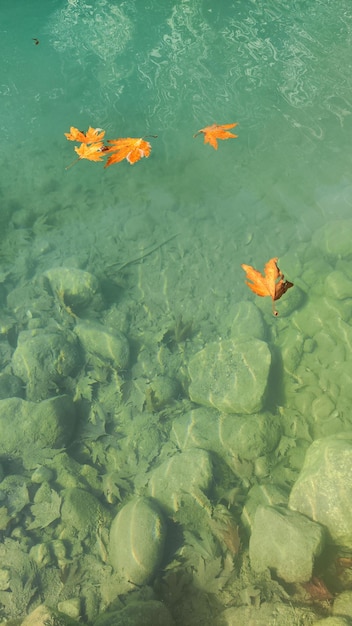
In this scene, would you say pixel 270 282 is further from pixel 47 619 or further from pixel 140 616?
pixel 47 619

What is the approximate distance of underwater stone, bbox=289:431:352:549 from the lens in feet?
11.7

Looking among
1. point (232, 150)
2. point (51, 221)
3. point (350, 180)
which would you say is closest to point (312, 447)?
point (350, 180)

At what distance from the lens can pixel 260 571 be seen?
3.61 meters

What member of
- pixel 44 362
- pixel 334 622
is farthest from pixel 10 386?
pixel 334 622

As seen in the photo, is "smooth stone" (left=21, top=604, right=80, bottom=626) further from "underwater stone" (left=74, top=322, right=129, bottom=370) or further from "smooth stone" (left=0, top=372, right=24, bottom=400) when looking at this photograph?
"underwater stone" (left=74, top=322, right=129, bottom=370)

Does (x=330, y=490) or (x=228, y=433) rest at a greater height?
(x=330, y=490)

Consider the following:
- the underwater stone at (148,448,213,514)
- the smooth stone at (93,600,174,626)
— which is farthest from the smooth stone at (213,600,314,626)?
the underwater stone at (148,448,213,514)

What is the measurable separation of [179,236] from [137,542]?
232 inches

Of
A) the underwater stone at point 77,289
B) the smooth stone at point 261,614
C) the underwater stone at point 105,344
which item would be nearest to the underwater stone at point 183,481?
the smooth stone at point 261,614

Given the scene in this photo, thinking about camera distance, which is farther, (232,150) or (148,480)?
(232,150)

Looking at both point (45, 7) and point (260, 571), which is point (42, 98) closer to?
point (45, 7)

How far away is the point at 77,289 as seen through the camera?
664 cm

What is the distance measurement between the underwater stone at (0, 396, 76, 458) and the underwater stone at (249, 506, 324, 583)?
115 inches

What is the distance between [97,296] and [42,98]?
10.2m
